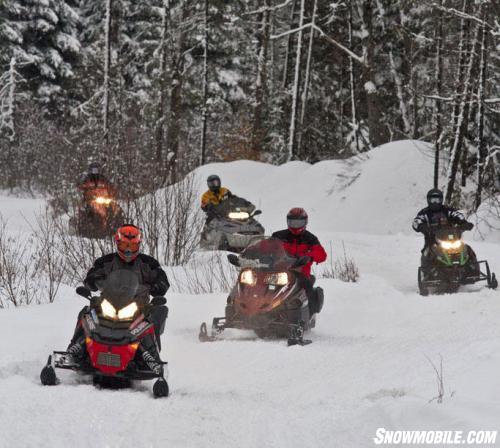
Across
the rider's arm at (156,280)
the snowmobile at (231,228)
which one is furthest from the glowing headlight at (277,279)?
the snowmobile at (231,228)

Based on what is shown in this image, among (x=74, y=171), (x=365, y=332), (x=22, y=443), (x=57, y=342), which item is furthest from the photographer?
(x=74, y=171)

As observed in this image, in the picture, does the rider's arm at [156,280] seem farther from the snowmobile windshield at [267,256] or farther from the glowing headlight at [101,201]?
the glowing headlight at [101,201]

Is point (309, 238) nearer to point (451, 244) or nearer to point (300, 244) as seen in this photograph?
point (300, 244)

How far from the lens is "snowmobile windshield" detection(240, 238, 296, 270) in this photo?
10039mm

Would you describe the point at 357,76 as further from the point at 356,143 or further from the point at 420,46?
the point at 356,143

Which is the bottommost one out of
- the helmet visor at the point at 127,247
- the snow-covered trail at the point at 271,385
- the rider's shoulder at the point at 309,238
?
the snow-covered trail at the point at 271,385

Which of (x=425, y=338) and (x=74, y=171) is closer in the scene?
(x=425, y=338)

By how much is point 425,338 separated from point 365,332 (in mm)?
1068

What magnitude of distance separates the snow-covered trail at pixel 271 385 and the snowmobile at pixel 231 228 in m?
6.66

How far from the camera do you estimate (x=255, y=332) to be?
10.1m

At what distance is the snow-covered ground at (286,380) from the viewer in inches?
224

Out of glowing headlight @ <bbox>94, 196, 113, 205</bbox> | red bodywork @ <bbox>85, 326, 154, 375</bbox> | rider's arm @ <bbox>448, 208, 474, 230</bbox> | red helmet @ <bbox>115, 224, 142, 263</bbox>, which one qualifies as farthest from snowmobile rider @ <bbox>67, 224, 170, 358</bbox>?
rider's arm @ <bbox>448, 208, 474, 230</bbox>

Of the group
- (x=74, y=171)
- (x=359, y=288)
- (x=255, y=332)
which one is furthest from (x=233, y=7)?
(x=255, y=332)

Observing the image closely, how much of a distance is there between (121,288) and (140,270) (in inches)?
33.7
